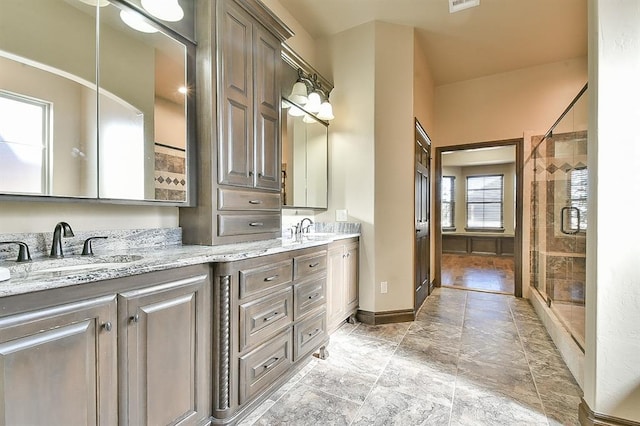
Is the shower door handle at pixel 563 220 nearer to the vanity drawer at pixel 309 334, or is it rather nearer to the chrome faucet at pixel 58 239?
the vanity drawer at pixel 309 334

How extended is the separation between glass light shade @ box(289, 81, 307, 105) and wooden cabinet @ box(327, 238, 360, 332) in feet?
4.59

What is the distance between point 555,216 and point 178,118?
3736 mm

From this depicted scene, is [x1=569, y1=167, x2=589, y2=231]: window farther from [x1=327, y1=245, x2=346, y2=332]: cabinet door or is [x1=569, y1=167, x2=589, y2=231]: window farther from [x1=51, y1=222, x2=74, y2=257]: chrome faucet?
[x1=51, y1=222, x2=74, y2=257]: chrome faucet

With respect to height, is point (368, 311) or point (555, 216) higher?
point (555, 216)

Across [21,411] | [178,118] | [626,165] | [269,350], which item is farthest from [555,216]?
[21,411]

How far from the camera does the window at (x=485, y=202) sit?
777cm

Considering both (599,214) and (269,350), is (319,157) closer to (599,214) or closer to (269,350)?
(269,350)

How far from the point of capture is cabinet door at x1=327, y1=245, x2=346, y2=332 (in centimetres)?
259

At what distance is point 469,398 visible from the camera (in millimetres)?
1857

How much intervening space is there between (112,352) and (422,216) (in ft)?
11.6

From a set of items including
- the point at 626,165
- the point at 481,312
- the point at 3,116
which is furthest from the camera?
the point at 481,312


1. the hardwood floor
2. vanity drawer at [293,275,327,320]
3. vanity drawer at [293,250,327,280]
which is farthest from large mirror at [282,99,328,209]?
the hardwood floor

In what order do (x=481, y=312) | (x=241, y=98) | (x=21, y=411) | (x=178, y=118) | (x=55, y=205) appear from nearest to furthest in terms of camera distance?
1. (x=21, y=411)
2. (x=55, y=205)
3. (x=178, y=118)
4. (x=241, y=98)
5. (x=481, y=312)

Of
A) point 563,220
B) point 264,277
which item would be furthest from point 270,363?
point 563,220
